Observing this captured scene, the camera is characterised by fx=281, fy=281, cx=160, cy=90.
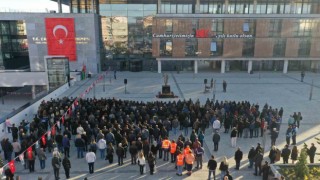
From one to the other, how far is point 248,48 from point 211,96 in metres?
19.2

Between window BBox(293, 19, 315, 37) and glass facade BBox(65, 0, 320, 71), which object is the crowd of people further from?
window BBox(293, 19, 315, 37)

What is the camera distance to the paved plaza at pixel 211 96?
1305 cm

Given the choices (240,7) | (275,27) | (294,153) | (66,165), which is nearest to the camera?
(66,165)

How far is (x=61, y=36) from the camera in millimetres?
42281

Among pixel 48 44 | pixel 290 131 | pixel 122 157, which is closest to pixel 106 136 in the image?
pixel 122 157

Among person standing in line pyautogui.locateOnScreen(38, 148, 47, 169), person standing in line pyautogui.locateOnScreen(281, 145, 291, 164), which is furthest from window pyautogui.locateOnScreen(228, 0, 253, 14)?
person standing in line pyautogui.locateOnScreen(38, 148, 47, 169)

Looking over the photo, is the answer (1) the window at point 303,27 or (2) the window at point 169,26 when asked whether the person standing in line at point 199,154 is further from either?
(1) the window at point 303,27

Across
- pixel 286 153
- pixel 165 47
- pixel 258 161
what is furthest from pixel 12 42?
pixel 286 153

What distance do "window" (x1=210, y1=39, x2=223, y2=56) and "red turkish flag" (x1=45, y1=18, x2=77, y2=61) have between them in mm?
21245

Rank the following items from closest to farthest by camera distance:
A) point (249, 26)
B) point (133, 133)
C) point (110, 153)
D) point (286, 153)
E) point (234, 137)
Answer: point (286, 153), point (110, 153), point (133, 133), point (234, 137), point (249, 26)

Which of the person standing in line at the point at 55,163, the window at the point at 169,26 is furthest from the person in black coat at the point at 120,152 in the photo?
the window at the point at 169,26

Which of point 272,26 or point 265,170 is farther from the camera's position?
point 272,26

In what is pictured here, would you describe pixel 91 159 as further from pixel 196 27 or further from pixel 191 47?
pixel 196 27

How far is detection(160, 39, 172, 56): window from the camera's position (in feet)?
144
